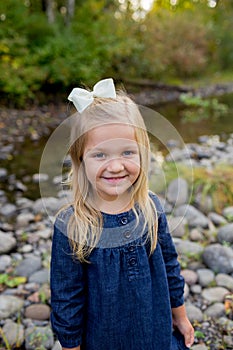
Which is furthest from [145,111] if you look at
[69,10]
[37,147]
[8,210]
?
[69,10]

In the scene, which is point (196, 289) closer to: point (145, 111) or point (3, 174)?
point (145, 111)

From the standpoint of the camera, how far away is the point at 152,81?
11.5 metres

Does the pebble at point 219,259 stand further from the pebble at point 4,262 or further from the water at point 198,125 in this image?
the water at point 198,125

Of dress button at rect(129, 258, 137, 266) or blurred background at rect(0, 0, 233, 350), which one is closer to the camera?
dress button at rect(129, 258, 137, 266)

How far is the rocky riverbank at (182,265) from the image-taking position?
1.68m

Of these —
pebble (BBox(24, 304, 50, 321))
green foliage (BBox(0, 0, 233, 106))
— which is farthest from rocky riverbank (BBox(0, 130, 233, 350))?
green foliage (BBox(0, 0, 233, 106))

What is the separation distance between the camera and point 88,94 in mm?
1070

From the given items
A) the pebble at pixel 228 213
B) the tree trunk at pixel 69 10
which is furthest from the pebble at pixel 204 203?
the tree trunk at pixel 69 10

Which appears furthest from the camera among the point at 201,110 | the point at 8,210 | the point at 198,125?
the point at 201,110

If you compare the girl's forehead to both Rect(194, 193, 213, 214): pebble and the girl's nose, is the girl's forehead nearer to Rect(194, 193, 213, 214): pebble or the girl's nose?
the girl's nose

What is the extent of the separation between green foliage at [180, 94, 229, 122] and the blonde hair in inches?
231

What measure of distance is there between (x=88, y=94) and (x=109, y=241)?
433 mm

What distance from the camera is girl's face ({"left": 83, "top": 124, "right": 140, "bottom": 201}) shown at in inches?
40.6

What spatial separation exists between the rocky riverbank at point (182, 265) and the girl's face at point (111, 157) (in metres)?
0.27
